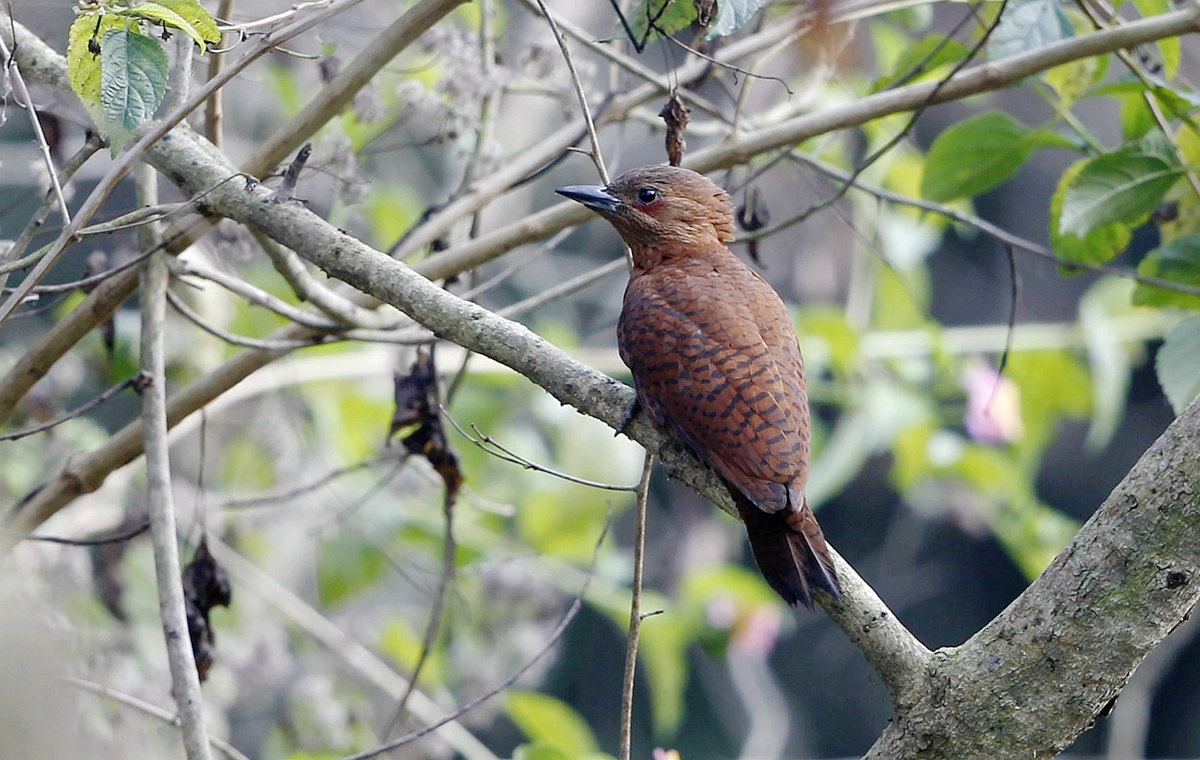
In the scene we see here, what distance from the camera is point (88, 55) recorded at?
171 cm

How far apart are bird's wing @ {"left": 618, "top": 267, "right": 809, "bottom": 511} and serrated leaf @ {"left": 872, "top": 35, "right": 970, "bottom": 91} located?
23.4 inches

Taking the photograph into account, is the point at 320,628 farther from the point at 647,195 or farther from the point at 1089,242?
the point at 1089,242

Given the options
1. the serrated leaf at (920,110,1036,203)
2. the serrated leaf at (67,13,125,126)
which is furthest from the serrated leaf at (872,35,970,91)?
the serrated leaf at (67,13,125,126)

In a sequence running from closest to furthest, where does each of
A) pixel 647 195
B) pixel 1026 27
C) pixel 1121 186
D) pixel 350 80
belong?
pixel 350 80
pixel 1026 27
pixel 1121 186
pixel 647 195

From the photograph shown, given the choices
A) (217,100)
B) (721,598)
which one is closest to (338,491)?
(721,598)

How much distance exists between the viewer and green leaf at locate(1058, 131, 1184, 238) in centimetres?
259

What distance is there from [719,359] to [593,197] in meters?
0.52

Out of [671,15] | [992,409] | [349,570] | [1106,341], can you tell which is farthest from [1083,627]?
[1106,341]

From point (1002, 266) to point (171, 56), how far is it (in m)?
6.47

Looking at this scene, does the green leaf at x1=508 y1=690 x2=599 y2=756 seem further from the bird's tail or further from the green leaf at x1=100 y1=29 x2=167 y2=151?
the green leaf at x1=100 y1=29 x2=167 y2=151

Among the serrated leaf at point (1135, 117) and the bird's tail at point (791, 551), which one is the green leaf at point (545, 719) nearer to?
the bird's tail at point (791, 551)

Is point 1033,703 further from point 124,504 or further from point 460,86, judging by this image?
point 124,504

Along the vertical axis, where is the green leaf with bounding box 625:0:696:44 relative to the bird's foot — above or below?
above

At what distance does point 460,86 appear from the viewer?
2.72 metres
